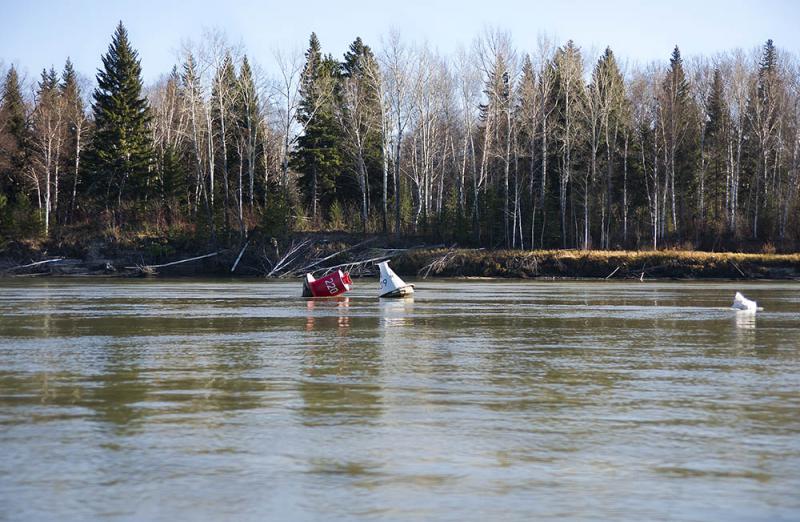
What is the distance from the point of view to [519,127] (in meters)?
71.8

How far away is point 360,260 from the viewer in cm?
6456

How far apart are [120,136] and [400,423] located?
66837 millimetres

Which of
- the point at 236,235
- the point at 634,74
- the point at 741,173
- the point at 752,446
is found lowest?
the point at 752,446

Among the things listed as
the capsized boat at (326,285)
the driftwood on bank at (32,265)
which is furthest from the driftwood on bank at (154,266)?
the capsized boat at (326,285)

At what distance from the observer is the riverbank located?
2288 inches

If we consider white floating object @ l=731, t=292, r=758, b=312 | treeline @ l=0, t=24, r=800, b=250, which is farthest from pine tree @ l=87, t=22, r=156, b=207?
white floating object @ l=731, t=292, r=758, b=312

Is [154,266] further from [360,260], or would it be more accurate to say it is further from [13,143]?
[13,143]

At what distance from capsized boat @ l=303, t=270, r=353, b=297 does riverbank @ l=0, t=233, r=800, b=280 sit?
68.3 ft

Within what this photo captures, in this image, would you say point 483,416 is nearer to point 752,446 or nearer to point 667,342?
point 752,446

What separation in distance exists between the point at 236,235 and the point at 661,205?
108 feet

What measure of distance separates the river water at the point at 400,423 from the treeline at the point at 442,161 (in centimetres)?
4555

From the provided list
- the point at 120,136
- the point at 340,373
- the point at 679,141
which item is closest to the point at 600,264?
the point at 679,141

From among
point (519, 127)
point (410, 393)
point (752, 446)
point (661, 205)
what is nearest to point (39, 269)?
point (519, 127)

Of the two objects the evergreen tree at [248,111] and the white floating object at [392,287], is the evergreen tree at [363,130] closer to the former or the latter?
the evergreen tree at [248,111]
